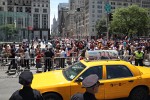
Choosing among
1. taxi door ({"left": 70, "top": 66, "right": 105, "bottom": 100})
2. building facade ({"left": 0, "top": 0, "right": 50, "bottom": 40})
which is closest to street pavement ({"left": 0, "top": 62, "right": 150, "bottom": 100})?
taxi door ({"left": 70, "top": 66, "right": 105, "bottom": 100})

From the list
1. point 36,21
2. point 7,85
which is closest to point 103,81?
point 7,85

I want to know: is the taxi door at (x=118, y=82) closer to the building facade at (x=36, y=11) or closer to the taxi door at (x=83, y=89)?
the taxi door at (x=83, y=89)

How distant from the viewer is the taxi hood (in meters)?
8.93

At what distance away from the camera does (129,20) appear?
9100 centimetres

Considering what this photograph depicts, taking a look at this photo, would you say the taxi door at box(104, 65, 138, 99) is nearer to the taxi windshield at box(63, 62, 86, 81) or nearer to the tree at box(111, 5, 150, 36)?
the taxi windshield at box(63, 62, 86, 81)

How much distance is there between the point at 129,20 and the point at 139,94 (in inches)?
3264

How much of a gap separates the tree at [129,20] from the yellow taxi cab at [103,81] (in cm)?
8094

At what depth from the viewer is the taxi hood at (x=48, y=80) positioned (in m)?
8.93

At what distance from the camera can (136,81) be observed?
9.73m

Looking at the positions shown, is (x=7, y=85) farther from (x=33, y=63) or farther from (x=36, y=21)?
(x=36, y=21)

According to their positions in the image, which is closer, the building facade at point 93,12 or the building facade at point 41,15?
the building facade at point 93,12

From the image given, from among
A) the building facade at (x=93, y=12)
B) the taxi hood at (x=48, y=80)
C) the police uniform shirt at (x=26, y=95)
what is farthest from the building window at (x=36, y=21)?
the police uniform shirt at (x=26, y=95)

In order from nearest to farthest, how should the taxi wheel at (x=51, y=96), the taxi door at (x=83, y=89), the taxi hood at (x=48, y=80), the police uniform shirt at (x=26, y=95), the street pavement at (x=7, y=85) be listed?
1. the police uniform shirt at (x=26, y=95)
2. the taxi wheel at (x=51, y=96)
3. the taxi hood at (x=48, y=80)
4. the taxi door at (x=83, y=89)
5. the street pavement at (x=7, y=85)

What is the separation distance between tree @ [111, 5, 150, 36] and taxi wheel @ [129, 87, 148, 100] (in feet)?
265
